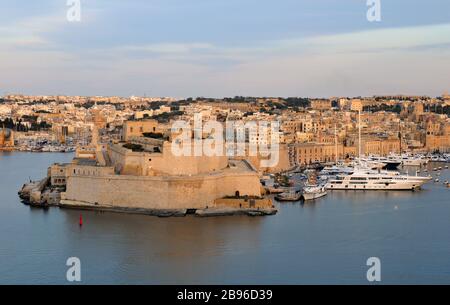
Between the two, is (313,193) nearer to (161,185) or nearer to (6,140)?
(161,185)

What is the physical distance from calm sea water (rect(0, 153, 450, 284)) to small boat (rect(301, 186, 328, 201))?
1.68 ft

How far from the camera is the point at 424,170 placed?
1752cm

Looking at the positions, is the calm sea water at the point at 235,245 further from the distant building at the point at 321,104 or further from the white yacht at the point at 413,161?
the distant building at the point at 321,104

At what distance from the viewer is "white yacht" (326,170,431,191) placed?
44.4ft

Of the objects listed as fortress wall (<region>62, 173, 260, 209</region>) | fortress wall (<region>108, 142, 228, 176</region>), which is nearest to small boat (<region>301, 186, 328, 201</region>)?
fortress wall (<region>62, 173, 260, 209</region>)

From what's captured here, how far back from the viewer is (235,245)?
8.59m

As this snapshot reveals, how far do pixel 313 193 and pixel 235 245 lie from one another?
12.5 ft

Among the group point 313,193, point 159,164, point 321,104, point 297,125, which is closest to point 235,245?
point 159,164

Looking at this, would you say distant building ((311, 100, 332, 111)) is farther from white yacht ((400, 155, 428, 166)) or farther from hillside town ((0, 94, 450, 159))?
white yacht ((400, 155, 428, 166))

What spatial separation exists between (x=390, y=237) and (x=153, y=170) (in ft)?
11.3

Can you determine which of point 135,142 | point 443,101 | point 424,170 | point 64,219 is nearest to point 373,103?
point 443,101

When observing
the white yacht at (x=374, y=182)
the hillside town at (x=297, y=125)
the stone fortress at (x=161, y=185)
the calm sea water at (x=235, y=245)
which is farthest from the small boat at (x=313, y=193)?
the hillside town at (x=297, y=125)

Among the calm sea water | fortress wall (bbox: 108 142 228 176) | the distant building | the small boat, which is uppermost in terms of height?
the distant building
